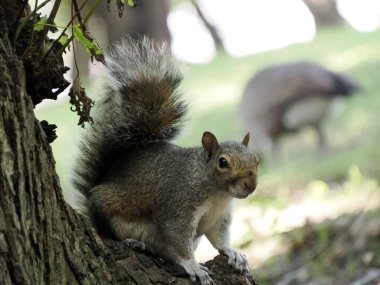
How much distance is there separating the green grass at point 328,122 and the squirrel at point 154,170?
0.16 m

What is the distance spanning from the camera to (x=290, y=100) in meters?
7.45

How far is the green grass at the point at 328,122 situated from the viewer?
6.02 m

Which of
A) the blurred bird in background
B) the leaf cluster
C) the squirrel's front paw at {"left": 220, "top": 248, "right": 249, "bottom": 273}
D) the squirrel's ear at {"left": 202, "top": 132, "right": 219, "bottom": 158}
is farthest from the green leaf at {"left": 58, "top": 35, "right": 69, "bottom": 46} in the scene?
the blurred bird in background

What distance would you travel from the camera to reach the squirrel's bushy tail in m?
2.65

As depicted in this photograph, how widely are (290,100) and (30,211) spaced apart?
5.81 metres

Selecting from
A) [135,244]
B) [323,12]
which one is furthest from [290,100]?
[323,12]

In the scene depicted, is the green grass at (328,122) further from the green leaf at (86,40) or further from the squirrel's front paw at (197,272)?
the green leaf at (86,40)

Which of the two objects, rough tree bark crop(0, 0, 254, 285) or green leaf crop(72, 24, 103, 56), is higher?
green leaf crop(72, 24, 103, 56)

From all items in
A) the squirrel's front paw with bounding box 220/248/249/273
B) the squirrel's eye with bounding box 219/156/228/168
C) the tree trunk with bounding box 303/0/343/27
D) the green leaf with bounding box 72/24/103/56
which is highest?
the tree trunk with bounding box 303/0/343/27

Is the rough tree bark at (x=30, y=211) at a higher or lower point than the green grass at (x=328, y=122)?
lower

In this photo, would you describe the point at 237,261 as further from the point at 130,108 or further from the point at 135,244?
the point at 130,108

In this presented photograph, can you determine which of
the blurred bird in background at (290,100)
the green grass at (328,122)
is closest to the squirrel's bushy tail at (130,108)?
the green grass at (328,122)

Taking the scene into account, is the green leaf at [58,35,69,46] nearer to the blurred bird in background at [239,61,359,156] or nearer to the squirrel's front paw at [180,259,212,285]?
the squirrel's front paw at [180,259,212,285]

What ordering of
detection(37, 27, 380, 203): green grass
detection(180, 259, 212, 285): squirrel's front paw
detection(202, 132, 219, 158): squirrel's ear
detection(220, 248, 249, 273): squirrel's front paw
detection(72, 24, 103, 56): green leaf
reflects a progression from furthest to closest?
detection(37, 27, 380, 203): green grass → detection(202, 132, 219, 158): squirrel's ear → detection(220, 248, 249, 273): squirrel's front paw → detection(180, 259, 212, 285): squirrel's front paw → detection(72, 24, 103, 56): green leaf
